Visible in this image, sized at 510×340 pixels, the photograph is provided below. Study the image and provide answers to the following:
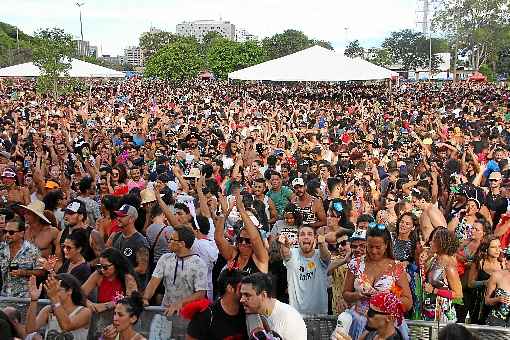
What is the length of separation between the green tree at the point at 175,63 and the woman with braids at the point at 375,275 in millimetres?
41472

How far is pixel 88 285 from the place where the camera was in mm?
5047

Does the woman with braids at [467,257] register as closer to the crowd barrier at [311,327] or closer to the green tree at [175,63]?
the crowd barrier at [311,327]

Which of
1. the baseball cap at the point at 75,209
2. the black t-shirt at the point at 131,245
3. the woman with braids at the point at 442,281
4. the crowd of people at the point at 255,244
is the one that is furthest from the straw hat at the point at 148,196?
the woman with braids at the point at 442,281

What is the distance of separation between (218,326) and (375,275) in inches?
47.2

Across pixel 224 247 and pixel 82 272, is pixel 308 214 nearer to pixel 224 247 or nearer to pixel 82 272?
pixel 224 247

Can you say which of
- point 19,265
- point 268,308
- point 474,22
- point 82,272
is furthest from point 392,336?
point 474,22

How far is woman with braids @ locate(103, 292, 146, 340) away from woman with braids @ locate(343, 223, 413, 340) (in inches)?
55.1

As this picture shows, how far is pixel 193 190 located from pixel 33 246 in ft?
9.64

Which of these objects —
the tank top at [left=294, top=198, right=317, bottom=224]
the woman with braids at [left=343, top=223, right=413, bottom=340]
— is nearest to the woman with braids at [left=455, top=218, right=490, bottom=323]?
the woman with braids at [left=343, top=223, right=413, bottom=340]

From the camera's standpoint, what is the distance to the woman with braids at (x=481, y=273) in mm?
5539

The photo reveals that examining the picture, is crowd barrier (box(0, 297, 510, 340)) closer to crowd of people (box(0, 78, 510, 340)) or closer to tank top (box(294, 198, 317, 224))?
crowd of people (box(0, 78, 510, 340))

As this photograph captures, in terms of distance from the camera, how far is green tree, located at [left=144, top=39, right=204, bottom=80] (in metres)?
45.1

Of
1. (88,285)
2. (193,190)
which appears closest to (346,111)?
(193,190)

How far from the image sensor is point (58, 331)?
4594 millimetres
